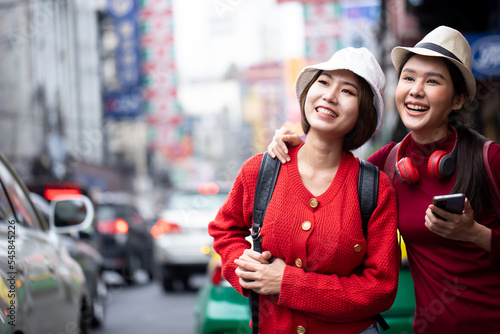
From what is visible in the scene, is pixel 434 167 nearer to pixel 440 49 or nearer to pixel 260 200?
pixel 440 49

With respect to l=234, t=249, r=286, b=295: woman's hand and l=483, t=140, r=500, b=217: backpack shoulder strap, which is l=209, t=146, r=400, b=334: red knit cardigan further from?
l=483, t=140, r=500, b=217: backpack shoulder strap

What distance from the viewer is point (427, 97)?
97.7 inches

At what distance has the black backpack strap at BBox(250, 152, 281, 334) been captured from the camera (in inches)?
93.5

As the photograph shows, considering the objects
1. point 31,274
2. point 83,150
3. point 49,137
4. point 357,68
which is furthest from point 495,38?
point 83,150

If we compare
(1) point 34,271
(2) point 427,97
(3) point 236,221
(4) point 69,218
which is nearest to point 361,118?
(2) point 427,97

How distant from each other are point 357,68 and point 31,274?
5.75 ft

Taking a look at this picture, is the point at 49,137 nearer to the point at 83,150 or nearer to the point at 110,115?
the point at 110,115

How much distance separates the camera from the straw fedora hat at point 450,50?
246 cm

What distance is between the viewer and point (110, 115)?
2877cm

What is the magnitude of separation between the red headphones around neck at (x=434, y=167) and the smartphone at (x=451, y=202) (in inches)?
8.1

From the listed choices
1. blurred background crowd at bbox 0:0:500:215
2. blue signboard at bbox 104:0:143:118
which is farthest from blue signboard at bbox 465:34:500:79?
blue signboard at bbox 104:0:143:118

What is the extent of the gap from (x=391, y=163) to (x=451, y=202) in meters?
0.50

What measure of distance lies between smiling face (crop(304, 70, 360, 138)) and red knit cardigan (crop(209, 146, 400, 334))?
188 millimetres

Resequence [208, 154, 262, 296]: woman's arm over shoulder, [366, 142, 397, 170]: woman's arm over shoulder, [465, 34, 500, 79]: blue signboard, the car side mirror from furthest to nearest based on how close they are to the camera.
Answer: [465, 34, 500, 79]: blue signboard → the car side mirror → [366, 142, 397, 170]: woman's arm over shoulder → [208, 154, 262, 296]: woman's arm over shoulder
